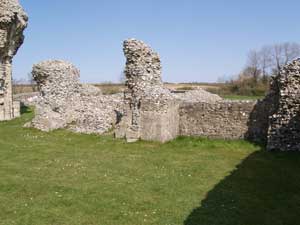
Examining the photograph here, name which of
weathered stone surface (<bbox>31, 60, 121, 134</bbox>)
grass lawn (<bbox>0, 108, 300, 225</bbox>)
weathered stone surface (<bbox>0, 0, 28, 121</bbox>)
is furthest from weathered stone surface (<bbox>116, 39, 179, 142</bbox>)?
weathered stone surface (<bbox>0, 0, 28, 121</bbox>)

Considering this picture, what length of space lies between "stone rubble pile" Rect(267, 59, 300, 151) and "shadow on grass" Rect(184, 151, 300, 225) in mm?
1133

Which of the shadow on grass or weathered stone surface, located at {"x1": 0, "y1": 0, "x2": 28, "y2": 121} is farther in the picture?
weathered stone surface, located at {"x1": 0, "y1": 0, "x2": 28, "y2": 121}

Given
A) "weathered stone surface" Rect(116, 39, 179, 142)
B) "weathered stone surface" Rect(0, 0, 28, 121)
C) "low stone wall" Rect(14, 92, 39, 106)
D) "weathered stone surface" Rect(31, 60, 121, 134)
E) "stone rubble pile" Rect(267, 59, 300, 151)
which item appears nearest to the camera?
"stone rubble pile" Rect(267, 59, 300, 151)

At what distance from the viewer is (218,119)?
15766mm

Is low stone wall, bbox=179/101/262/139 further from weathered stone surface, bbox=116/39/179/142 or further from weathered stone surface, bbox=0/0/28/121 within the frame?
weathered stone surface, bbox=0/0/28/121

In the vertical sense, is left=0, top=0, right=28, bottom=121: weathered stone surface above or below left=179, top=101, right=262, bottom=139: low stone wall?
above

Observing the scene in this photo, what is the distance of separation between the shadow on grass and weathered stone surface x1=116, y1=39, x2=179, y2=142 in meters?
3.75

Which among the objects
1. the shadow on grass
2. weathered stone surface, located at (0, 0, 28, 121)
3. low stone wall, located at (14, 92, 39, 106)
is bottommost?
the shadow on grass

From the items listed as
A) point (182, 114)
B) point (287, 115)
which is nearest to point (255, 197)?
point (287, 115)

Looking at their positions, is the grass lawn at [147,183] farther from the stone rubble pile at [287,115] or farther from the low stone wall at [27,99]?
the low stone wall at [27,99]

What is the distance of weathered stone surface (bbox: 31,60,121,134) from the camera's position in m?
18.2

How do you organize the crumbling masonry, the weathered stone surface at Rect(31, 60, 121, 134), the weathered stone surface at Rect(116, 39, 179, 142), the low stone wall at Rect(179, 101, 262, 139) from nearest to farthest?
the crumbling masonry, the weathered stone surface at Rect(116, 39, 179, 142), the low stone wall at Rect(179, 101, 262, 139), the weathered stone surface at Rect(31, 60, 121, 134)

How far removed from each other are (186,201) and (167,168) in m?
2.91

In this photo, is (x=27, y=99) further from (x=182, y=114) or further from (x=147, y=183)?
(x=147, y=183)
